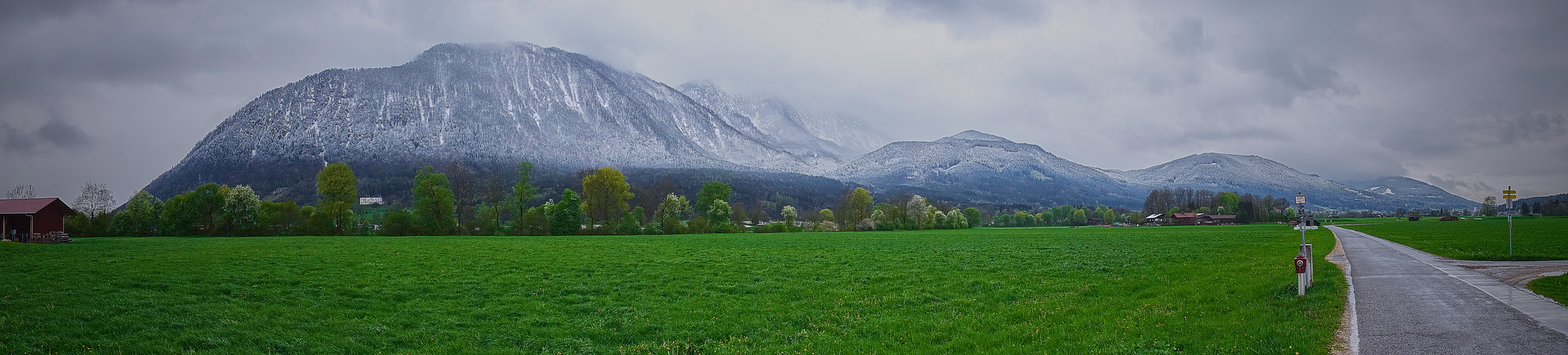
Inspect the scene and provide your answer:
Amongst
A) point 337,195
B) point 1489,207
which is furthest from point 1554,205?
point 337,195

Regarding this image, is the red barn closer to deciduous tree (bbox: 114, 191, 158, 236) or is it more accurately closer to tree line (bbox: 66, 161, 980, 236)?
tree line (bbox: 66, 161, 980, 236)

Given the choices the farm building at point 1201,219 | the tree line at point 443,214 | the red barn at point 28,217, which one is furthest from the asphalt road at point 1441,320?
the farm building at point 1201,219

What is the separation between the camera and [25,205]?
158ft

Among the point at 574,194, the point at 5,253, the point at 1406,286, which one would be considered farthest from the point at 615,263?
the point at 574,194

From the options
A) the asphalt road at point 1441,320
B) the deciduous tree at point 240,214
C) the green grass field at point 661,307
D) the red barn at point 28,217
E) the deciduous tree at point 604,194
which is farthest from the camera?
the deciduous tree at point 604,194

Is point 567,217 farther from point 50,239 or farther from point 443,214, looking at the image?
point 50,239

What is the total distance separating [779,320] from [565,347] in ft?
14.2

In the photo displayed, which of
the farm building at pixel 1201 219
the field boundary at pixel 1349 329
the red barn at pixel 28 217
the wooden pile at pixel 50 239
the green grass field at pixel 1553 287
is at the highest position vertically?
the red barn at pixel 28 217

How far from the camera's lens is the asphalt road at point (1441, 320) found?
9125 mm

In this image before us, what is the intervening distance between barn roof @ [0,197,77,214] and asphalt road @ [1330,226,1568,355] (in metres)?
76.0

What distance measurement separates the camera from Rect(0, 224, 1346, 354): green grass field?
1084 cm

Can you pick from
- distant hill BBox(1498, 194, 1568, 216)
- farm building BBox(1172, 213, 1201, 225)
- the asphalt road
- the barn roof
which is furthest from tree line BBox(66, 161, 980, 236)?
distant hill BBox(1498, 194, 1568, 216)

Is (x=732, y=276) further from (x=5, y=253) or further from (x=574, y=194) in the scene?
(x=574, y=194)

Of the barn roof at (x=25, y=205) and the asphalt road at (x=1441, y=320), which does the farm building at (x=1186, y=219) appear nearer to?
the asphalt road at (x=1441, y=320)
